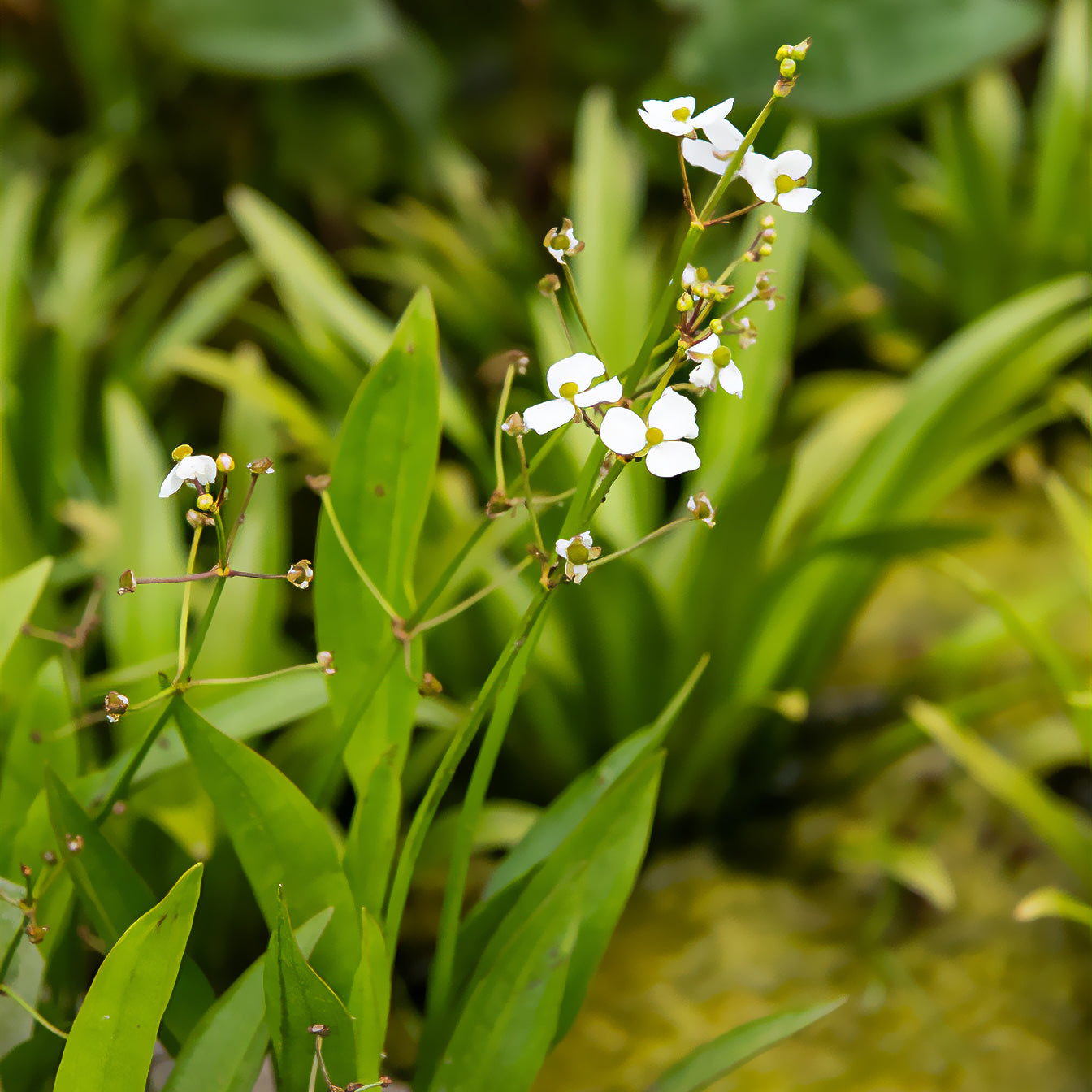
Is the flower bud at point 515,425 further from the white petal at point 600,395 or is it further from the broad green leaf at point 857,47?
the broad green leaf at point 857,47

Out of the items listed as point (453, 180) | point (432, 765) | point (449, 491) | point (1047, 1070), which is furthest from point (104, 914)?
point (453, 180)

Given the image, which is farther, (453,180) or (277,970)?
(453,180)

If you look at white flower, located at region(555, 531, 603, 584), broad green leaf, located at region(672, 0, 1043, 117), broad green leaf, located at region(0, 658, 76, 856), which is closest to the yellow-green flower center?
white flower, located at region(555, 531, 603, 584)

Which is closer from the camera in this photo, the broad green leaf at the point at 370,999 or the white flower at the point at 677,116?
the white flower at the point at 677,116

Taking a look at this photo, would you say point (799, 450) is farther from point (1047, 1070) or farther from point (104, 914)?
point (104, 914)

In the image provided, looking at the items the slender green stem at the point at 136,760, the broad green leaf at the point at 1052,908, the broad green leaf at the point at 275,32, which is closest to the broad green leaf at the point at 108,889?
the slender green stem at the point at 136,760

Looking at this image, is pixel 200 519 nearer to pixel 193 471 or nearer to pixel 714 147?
pixel 193 471

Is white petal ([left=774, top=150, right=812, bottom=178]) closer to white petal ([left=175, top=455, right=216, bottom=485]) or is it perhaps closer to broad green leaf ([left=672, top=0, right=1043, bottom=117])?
white petal ([left=175, top=455, right=216, bottom=485])
